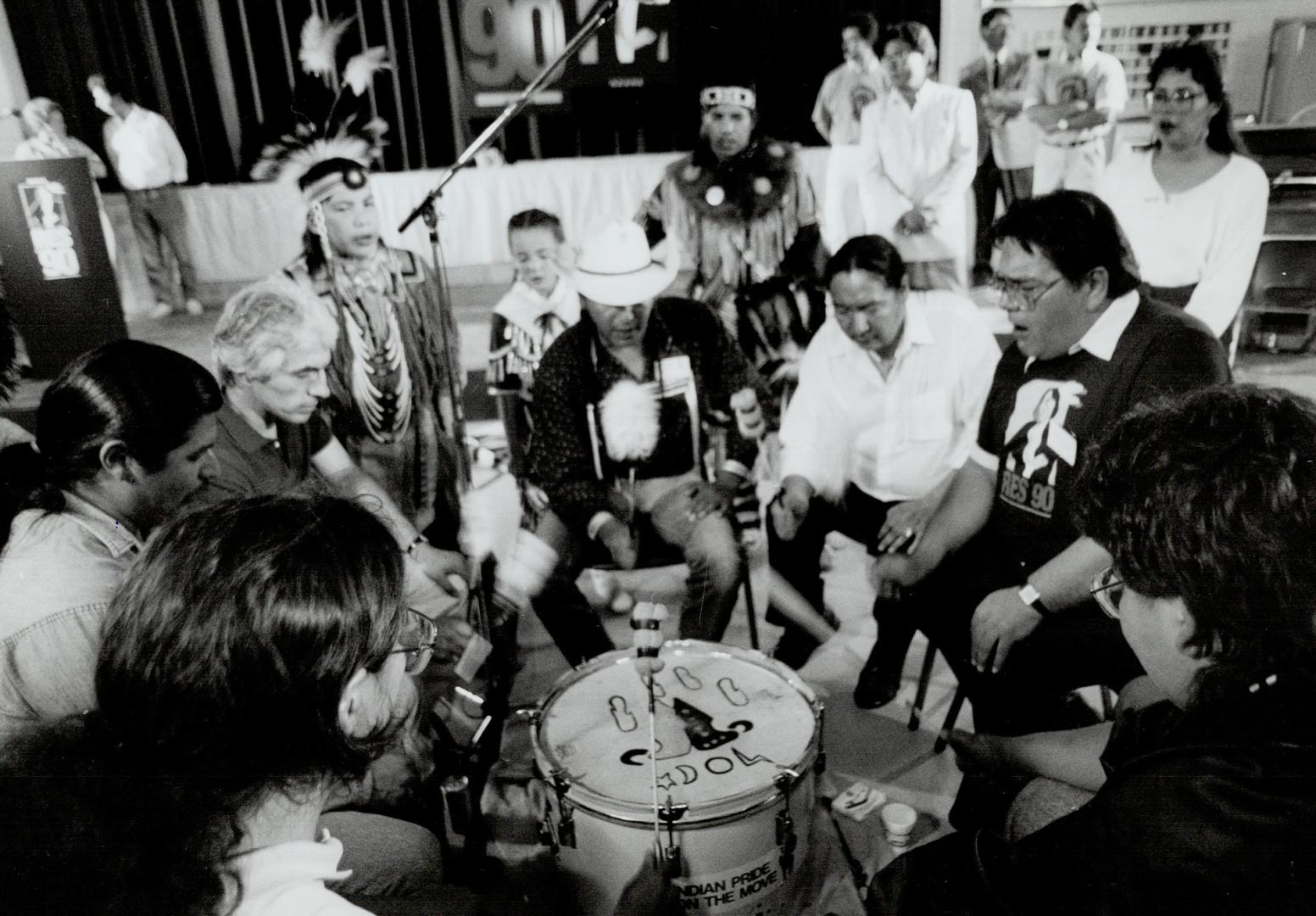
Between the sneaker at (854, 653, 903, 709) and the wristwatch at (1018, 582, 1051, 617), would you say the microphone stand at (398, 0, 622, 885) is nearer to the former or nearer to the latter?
the sneaker at (854, 653, 903, 709)

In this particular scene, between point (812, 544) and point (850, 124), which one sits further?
point (850, 124)

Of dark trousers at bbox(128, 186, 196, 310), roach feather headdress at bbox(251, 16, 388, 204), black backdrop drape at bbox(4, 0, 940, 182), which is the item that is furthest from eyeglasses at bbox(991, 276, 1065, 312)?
dark trousers at bbox(128, 186, 196, 310)

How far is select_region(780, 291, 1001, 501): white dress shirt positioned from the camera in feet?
8.48

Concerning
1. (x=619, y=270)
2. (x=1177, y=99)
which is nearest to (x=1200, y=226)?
(x=1177, y=99)

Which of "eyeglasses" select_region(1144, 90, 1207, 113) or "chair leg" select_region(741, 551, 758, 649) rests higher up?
"eyeglasses" select_region(1144, 90, 1207, 113)

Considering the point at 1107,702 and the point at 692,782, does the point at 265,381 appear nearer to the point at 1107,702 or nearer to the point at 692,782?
the point at 692,782

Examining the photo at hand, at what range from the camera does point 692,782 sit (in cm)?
151

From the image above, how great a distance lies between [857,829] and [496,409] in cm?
346

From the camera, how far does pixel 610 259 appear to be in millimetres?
2713

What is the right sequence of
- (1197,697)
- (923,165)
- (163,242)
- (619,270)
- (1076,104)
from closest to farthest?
(1197,697) → (619,270) → (1076,104) → (923,165) → (163,242)

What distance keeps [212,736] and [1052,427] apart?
193 centimetres

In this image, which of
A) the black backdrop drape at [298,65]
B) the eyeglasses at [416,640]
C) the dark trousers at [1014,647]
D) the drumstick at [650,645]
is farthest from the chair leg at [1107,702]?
the black backdrop drape at [298,65]

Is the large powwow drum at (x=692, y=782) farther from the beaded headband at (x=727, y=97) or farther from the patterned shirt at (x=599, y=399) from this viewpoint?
the beaded headband at (x=727, y=97)

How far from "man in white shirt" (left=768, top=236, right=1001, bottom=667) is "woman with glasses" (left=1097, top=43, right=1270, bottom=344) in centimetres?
70
